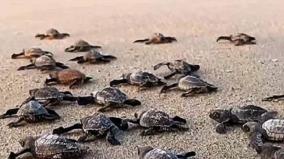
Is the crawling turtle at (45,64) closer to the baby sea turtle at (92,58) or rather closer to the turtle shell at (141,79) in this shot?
the baby sea turtle at (92,58)

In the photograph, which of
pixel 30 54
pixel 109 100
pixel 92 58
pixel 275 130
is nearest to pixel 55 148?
pixel 109 100

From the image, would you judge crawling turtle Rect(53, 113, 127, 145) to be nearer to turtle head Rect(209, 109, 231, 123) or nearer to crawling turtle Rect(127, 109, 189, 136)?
crawling turtle Rect(127, 109, 189, 136)

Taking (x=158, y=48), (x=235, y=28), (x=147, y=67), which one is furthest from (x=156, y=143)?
(x=235, y=28)

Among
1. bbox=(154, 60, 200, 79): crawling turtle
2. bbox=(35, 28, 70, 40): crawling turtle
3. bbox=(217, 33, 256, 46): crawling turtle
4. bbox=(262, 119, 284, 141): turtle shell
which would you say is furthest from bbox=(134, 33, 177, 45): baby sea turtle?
bbox=(262, 119, 284, 141): turtle shell

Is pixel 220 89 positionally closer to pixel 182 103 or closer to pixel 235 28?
pixel 182 103

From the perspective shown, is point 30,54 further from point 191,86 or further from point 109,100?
point 191,86
